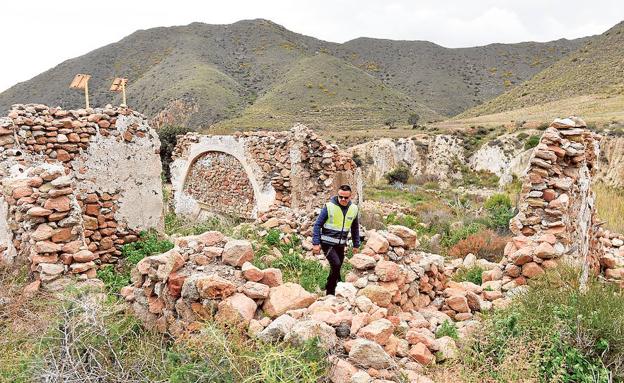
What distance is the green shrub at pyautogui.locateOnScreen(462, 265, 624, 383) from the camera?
3207 millimetres

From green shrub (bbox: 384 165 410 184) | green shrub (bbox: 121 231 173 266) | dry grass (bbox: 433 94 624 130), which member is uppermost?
dry grass (bbox: 433 94 624 130)

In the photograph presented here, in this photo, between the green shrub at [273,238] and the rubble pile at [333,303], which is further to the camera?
the green shrub at [273,238]

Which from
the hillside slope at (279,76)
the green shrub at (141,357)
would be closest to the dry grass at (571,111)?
the hillside slope at (279,76)

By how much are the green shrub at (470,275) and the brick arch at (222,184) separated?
21.7 ft

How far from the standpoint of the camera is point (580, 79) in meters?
42.1

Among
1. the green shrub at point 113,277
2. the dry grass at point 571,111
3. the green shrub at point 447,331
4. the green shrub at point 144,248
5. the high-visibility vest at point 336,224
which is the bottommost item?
the green shrub at point 113,277

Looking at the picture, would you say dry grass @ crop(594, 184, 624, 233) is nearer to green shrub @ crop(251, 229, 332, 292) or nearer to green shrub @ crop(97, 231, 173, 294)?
green shrub @ crop(251, 229, 332, 292)

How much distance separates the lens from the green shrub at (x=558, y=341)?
321 cm

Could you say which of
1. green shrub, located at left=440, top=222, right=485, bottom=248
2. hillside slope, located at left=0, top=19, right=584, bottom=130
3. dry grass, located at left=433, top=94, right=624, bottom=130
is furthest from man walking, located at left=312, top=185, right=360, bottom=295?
hillside slope, located at left=0, top=19, right=584, bottom=130

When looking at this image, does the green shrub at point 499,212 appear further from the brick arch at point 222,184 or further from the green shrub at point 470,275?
the brick arch at point 222,184

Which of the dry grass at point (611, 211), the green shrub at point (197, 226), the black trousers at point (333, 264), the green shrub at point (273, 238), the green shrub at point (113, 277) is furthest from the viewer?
the dry grass at point (611, 211)

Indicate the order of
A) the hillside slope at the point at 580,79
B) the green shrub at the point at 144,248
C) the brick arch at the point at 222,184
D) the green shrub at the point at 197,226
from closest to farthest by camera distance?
1. the green shrub at the point at 144,248
2. the green shrub at the point at 197,226
3. the brick arch at the point at 222,184
4. the hillside slope at the point at 580,79

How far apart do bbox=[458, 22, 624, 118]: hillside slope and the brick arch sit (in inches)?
1426

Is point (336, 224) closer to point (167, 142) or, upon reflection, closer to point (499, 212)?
point (499, 212)
